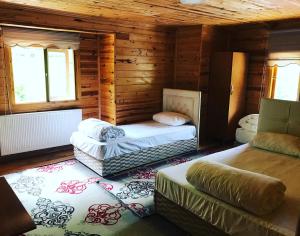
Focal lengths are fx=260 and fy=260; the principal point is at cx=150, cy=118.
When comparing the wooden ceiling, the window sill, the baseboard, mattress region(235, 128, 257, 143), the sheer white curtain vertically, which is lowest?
the baseboard

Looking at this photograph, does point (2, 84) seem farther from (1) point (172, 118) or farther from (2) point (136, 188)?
(1) point (172, 118)

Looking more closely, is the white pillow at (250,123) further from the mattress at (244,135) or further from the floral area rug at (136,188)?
the floral area rug at (136,188)

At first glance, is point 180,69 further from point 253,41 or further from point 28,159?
point 28,159

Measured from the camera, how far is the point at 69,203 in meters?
2.72

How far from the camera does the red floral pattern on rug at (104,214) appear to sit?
2414mm

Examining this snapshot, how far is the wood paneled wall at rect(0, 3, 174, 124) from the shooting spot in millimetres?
4355

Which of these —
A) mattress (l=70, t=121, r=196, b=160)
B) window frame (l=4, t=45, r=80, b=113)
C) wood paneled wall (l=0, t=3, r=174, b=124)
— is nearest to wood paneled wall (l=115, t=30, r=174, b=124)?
wood paneled wall (l=0, t=3, r=174, b=124)

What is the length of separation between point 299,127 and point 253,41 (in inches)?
92.1

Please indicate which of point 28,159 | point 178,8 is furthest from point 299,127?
point 28,159

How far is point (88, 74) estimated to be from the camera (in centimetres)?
463

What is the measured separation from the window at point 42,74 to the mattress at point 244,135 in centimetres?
296

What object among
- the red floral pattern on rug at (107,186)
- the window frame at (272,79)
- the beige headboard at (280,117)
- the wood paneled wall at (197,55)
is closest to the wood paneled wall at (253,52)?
the window frame at (272,79)

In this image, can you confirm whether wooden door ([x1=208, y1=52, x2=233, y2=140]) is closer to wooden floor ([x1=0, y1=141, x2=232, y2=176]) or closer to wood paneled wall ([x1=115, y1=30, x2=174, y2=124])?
wooden floor ([x1=0, y1=141, x2=232, y2=176])

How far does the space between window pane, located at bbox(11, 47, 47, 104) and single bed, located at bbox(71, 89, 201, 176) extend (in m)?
0.99
